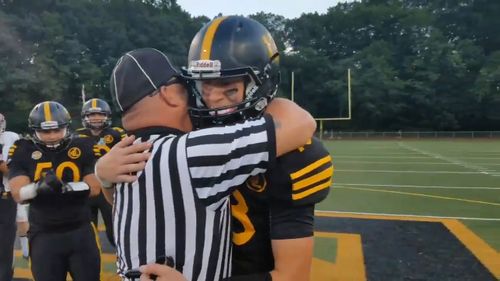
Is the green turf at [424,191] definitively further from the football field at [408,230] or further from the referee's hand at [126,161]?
the referee's hand at [126,161]

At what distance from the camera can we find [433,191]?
9109 millimetres

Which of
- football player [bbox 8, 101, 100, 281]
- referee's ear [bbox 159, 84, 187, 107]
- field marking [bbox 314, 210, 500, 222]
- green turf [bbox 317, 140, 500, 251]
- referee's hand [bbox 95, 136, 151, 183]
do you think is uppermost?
referee's ear [bbox 159, 84, 187, 107]

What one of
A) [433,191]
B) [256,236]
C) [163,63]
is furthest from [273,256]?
[433,191]

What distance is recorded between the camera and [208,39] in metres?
1.63

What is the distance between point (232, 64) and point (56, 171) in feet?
8.71

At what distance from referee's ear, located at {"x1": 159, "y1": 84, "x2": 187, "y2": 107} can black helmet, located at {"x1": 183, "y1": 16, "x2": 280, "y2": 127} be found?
1.6 inches

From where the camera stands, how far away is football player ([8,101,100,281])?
3.43m

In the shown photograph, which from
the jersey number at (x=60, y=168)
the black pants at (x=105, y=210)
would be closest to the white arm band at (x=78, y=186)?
the jersey number at (x=60, y=168)

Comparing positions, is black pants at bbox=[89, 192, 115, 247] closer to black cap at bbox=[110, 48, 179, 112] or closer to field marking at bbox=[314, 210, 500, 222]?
field marking at bbox=[314, 210, 500, 222]

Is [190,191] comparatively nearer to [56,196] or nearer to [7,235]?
[56,196]

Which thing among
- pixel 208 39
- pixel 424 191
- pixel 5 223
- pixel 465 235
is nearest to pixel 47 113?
pixel 5 223

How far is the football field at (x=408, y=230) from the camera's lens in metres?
4.59

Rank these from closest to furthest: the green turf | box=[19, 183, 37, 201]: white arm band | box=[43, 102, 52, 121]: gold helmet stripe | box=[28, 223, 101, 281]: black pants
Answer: box=[19, 183, 37, 201]: white arm band
box=[28, 223, 101, 281]: black pants
box=[43, 102, 52, 121]: gold helmet stripe
the green turf

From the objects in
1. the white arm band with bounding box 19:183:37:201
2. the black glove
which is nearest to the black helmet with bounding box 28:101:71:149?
the white arm band with bounding box 19:183:37:201
